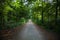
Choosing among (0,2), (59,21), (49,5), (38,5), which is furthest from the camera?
(38,5)

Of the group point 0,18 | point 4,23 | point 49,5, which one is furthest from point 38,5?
point 0,18

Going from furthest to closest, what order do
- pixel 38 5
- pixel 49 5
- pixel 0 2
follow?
pixel 38 5
pixel 49 5
pixel 0 2

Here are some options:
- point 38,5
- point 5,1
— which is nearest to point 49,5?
point 5,1

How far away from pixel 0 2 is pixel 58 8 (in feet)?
30.7

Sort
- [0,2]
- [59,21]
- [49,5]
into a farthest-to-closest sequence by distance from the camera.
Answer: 1. [49,5]
2. [59,21]
3. [0,2]

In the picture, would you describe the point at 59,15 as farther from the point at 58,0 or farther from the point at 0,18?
the point at 0,18

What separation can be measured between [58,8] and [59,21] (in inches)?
84.7

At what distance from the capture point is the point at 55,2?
23938 mm

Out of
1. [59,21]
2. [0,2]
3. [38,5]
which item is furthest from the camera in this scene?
[38,5]

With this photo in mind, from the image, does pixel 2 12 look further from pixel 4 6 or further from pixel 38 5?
pixel 38 5

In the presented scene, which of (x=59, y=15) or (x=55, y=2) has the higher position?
(x=55, y=2)

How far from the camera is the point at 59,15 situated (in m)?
24.6

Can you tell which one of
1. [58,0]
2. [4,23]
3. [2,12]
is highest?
[58,0]

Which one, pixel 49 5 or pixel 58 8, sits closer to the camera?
pixel 58 8
